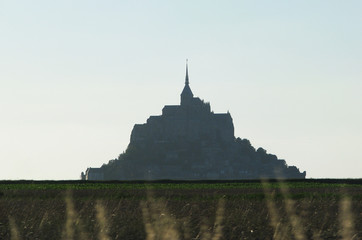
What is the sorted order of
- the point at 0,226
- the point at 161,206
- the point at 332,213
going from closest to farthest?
the point at 0,226 → the point at 332,213 → the point at 161,206

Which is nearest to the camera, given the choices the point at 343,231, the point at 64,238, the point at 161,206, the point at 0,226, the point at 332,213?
the point at 64,238

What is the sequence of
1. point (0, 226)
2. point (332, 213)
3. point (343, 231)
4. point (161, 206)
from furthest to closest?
point (161, 206) < point (332, 213) < point (0, 226) < point (343, 231)

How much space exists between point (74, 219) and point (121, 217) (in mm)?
1243

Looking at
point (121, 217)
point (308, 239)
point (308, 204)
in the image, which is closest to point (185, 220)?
point (121, 217)

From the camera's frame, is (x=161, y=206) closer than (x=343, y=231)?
No

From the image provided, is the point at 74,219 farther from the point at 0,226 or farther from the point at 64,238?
the point at 64,238

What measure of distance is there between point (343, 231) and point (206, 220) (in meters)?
3.66

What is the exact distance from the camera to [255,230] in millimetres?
18422

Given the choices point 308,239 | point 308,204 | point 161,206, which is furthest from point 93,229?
point 308,204

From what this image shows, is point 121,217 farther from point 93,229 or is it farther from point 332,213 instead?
point 332,213

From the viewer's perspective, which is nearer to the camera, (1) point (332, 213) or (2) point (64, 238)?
(2) point (64, 238)

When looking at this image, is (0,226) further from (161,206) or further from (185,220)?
(161,206)

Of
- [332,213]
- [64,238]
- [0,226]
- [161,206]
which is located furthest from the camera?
[161,206]

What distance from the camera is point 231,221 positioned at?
A: 782 inches
